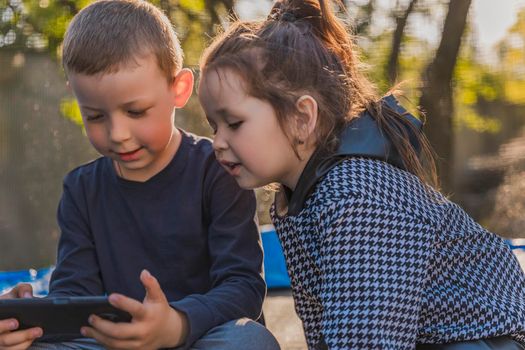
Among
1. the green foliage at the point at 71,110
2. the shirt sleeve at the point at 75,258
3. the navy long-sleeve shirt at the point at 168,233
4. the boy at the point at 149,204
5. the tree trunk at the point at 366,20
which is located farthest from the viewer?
the green foliage at the point at 71,110

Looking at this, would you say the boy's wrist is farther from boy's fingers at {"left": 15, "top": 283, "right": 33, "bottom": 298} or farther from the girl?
boy's fingers at {"left": 15, "top": 283, "right": 33, "bottom": 298}

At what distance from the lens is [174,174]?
7.23 ft

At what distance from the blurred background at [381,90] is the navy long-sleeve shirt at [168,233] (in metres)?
1.47

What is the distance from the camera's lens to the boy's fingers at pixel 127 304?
68.1 inches

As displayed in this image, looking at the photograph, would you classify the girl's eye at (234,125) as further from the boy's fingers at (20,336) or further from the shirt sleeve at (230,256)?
the boy's fingers at (20,336)

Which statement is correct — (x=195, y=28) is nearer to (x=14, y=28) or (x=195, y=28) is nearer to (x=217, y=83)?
(x=14, y=28)

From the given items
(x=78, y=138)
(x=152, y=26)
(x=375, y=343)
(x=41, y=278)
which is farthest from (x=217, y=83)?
(x=78, y=138)

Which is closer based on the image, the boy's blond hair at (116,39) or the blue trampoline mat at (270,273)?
the boy's blond hair at (116,39)

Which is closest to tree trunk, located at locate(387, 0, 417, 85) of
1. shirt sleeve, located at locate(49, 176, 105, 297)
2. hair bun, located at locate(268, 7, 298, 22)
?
hair bun, located at locate(268, 7, 298, 22)

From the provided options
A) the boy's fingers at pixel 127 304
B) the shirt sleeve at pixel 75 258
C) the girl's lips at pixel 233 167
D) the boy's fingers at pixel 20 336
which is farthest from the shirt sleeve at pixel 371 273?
the shirt sleeve at pixel 75 258

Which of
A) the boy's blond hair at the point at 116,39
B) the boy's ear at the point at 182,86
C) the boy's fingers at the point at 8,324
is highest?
the boy's blond hair at the point at 116,39

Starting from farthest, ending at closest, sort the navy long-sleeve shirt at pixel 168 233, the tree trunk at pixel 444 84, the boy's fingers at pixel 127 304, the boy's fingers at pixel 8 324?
the tree trunk at pixel 444 84, the navy long-sleeve shirt at pixel 168 233, the boy's fingers at pixel 8 324, the boy's fingers at pixel 127 304

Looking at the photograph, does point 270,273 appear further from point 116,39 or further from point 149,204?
point 116,39

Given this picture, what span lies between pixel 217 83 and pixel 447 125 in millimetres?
2314
